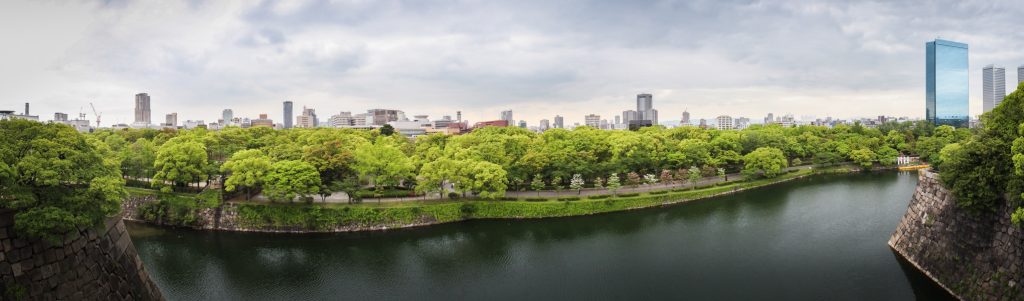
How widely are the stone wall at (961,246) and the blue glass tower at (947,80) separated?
9113cm

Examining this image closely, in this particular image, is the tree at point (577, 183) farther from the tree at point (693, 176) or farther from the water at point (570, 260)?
the tree at point (693, 176)

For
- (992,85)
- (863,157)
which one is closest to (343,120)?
(863,157)

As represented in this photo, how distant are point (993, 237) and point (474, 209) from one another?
20.9 metres

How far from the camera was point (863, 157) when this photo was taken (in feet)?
151

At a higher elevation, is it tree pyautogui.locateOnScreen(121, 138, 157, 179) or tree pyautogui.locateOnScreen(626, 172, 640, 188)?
tree pyautogui.locateOnScreen(121, 138, 157, 179)

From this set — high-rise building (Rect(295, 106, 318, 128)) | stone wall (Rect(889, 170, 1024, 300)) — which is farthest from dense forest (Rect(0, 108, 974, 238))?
high-rise building (Rect(295, 106, 318, 128))

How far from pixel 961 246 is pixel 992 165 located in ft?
9.17

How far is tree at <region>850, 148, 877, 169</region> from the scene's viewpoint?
45875mm

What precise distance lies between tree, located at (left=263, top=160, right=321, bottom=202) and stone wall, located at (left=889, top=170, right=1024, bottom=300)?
2622cm

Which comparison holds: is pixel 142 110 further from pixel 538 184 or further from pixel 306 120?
pixel 538 184

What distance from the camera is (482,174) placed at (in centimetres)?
2678

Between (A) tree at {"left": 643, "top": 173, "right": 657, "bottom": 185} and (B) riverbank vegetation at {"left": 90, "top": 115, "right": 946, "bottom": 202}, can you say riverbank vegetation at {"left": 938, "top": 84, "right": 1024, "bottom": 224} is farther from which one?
(A) tree at {"left": 643, "top": 173, "right": 657, "bottom": 185}

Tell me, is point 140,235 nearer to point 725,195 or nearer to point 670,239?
point 670,239

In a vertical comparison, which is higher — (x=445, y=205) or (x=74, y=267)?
(x=74, y=267)
